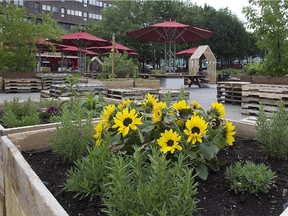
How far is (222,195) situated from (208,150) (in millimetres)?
260

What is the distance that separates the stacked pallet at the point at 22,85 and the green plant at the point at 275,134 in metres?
12.4

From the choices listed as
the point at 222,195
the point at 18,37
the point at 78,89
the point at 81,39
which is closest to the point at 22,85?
the point at 18,37

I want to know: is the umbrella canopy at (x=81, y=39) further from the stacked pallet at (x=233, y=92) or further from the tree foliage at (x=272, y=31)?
the tree foliage at (x=272, y=31)

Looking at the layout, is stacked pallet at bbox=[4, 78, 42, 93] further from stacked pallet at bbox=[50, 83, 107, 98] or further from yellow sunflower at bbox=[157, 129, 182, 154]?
yellow sunflower at bbox=[157, 129, 182, 154]

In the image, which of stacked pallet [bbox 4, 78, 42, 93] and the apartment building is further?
the apartment building

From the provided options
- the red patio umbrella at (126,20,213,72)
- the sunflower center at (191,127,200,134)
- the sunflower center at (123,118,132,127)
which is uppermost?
the red patio umbrella at (126,20,213,72)

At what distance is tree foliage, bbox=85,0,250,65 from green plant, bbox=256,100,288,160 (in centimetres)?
3144

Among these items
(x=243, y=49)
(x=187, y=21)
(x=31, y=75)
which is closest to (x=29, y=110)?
(x=31, y=75)

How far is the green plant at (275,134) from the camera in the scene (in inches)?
89.4

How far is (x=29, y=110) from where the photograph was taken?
4.28 metres

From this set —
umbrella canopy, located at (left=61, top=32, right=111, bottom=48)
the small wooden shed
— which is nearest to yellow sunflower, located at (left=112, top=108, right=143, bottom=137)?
umbrella canopy, located at (left=61, top=32, right=111, bottom=48)

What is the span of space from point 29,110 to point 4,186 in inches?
68.9

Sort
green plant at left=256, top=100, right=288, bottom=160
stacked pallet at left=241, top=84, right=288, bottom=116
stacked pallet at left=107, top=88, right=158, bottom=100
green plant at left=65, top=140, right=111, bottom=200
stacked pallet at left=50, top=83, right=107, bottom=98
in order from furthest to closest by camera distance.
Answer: stacked pallet at left=107, top=88, right=158, bottom=100 < stacked pallet at left=50, top=83, right=107, bottom=98 < stacked pallet at left=241, top=84, right=288, bottom=116 < green plant at left=256, top=100, right=288, bottom=160 < green plant at left=65, top=140, right=111, bottom=200

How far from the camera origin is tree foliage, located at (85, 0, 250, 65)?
116 ft
